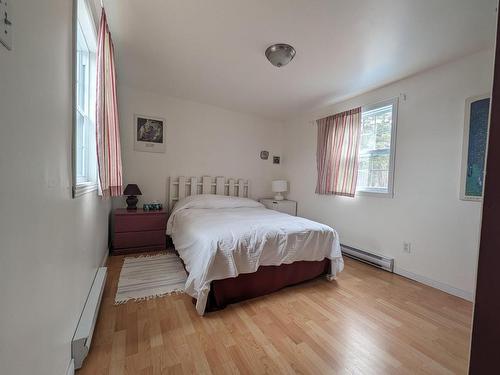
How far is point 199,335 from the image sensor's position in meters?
1.39

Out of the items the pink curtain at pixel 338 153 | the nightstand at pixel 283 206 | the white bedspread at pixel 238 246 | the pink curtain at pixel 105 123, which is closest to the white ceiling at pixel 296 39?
the pink curtain at pixel 105 123

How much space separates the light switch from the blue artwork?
117 inches

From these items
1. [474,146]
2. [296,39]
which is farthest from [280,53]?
[474,146]

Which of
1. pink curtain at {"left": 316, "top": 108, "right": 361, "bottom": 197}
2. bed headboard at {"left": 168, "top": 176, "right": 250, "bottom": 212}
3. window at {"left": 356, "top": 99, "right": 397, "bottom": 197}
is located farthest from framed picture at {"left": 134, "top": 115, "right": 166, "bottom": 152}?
window at {"left": 356, "top": 99, "right": 397, "bottom": 197}

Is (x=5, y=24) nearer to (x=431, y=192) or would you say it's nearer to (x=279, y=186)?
(x=431, y=192)

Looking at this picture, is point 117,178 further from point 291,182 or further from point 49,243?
point 291,182

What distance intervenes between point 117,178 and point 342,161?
285 centimetres

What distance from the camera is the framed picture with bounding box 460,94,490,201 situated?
186 cm

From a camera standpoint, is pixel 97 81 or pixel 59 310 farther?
pixel 97 81

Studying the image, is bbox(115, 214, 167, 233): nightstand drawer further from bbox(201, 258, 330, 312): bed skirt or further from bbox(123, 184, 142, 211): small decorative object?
bbox(201, 258, 330, 312): bed skirt

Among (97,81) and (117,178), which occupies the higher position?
(97,81)

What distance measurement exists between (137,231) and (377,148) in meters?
3.36

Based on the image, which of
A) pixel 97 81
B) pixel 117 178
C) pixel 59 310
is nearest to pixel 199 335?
pixel 59 310

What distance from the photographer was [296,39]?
6.03ft
